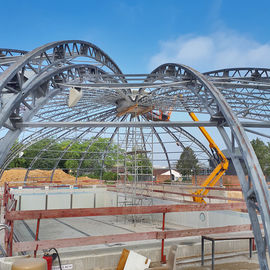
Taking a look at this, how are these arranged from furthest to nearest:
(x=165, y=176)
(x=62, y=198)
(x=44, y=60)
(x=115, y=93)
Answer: (x=165, y=176), (x=62, y=198), (x=115, y=93), (x=44, y=60)

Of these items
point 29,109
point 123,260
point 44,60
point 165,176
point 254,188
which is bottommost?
point 123,260

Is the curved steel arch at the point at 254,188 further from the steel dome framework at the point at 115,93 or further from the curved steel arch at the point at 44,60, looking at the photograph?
the curved steel arch at the point at 44,60

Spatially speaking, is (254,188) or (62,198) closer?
(254,188)

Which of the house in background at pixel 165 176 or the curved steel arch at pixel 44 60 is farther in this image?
the house in background at pixel 165 176

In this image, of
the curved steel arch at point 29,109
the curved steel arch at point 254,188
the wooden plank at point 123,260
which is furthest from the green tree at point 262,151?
the wooden plank at point 123,260

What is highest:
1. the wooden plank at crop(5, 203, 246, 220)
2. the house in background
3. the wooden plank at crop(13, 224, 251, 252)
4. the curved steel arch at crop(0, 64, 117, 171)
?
the curved steel arch at crop(0, 64, 117, 171)

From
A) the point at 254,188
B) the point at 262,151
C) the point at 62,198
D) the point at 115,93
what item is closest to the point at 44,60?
the point at 115,93

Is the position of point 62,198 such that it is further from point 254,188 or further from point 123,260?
point 254,188

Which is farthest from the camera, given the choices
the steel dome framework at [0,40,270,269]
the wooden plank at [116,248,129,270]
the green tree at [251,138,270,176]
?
Answer: the green tree at [251,138,270,176]

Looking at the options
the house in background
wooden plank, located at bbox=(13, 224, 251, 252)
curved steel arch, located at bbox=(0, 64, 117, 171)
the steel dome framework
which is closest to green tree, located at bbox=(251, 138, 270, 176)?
the house in background

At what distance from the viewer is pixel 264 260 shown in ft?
19.3

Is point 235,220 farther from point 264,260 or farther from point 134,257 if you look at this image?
point 134,257

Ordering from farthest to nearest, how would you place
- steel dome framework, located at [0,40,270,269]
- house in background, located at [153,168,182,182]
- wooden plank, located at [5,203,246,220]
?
house in background, located at [153,168,182,182] < steel dome framework, located at [0,40,270,269] < wooden plank, located at [5,203,246,220]

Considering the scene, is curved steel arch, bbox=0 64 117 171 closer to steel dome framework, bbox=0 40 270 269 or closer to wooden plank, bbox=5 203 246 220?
steel dome framework, bbox=0 40 270 269
